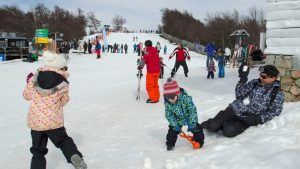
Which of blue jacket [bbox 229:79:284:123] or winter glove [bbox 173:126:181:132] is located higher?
blue jacket [bbox 229:79:284:123]

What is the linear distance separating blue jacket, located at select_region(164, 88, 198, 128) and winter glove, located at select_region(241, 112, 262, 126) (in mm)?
818

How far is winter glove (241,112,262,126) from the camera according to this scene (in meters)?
5.54

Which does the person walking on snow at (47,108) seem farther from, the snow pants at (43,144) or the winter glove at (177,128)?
the winter glove at (177,128)

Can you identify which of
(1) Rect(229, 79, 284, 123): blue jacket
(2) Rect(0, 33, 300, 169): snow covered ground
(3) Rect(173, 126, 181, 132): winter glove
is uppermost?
(1) Rect(229, 79, 284, 123): blue jacket

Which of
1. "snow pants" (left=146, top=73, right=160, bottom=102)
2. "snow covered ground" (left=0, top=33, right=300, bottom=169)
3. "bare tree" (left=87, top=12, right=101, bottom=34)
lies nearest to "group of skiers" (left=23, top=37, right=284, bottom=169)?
"snow covered ground" (left=0, top=33, right=300, bottom=169)

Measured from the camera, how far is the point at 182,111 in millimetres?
5309

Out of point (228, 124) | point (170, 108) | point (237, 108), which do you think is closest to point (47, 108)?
point (170, 108)

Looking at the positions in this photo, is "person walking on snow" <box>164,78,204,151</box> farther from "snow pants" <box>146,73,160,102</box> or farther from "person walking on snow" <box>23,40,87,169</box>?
"snow pants" <box>146,73,160,102</box>

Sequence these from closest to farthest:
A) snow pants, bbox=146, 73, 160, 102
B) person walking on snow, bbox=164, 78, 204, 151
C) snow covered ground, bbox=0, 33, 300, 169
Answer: snow covered ground, bbox=0, 33, 300, 169
person walking on snow, bbox=164, 78, 204, 151
snow pants, bbox=146, 73, 160, 102

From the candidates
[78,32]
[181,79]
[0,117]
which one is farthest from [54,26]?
[0,117]

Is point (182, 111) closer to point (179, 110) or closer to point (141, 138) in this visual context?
point (179, 110)

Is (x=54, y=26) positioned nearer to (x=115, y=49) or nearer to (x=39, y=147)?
(x=115, y=49)

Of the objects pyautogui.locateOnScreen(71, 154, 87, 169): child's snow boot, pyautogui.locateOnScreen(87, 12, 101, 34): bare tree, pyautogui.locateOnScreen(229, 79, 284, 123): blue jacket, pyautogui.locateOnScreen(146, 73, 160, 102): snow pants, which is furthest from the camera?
pyautogui.locateOnScreen(87, 12, 101, 34): bare tree

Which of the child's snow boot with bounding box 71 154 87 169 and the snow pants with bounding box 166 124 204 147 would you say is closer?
the child's snow boot with bounding box 71 154 87 169
